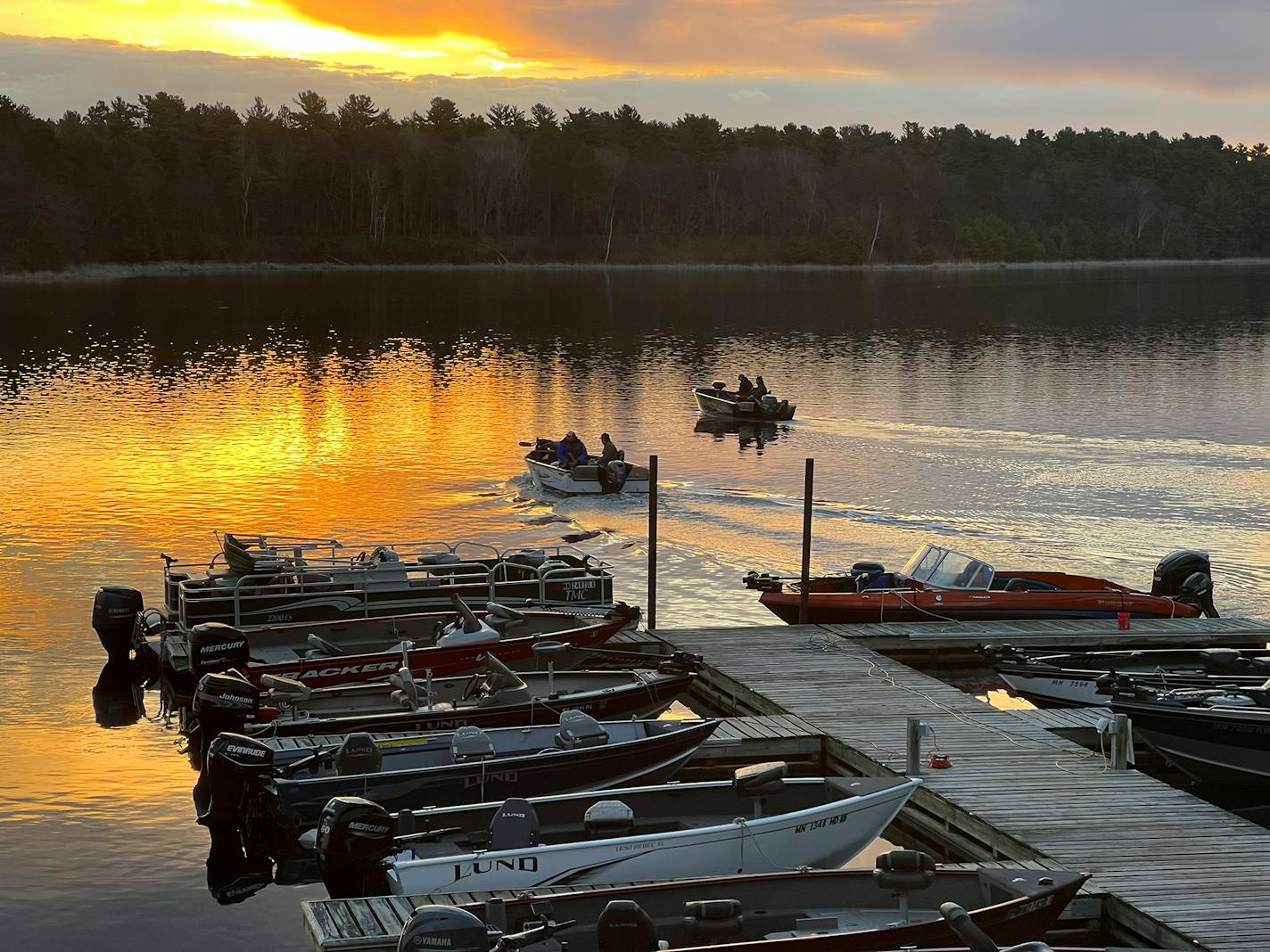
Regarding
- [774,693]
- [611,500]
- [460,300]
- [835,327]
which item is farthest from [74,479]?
[460,300]

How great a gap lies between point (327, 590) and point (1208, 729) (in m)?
14.4

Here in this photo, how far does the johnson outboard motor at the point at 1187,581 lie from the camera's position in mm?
27719

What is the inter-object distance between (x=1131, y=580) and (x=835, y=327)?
7165cm

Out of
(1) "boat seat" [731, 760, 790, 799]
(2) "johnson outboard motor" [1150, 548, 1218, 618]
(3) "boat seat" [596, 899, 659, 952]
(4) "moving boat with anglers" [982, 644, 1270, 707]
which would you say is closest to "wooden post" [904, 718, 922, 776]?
(1) "boat seat" [731, 760, 790, 799]

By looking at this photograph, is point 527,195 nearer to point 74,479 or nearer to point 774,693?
point 74,479

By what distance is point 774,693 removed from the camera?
21.5 m

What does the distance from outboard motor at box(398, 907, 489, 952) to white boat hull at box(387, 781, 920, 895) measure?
6.98ft

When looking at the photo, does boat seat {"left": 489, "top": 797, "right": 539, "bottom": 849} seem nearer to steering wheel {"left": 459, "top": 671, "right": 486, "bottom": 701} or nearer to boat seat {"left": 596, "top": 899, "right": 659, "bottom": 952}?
boat seat {"left": 596, "top": 899, "right": 659, "bottom": 952}

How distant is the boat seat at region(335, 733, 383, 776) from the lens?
17594mm

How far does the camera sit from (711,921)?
1299cm

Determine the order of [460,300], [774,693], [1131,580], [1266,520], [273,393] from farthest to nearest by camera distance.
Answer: [460,300], [273,393], [1266,520], [1131,580], [774,693]

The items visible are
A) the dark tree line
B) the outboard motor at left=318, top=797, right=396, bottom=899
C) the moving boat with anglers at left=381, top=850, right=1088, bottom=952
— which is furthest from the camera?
the dark tree line

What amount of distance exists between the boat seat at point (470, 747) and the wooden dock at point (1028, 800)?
14.7ft

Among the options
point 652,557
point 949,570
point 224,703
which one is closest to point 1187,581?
point 949,570
